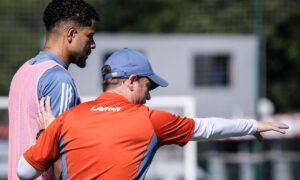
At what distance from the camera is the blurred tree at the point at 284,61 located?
1980 centimetres

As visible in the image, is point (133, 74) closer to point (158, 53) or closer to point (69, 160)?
point (69, 160)

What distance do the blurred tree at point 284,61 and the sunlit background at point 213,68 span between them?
0.04 metres

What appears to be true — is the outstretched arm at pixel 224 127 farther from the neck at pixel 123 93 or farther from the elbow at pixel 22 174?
the elbow at pixel 22 174

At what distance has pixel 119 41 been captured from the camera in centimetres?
1205

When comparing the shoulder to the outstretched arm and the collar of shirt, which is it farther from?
the outstretched arm

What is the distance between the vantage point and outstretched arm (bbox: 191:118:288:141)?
7.66 feet

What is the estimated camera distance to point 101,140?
84.7 inches

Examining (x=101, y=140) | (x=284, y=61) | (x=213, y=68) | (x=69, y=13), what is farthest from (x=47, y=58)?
(x=284, y=61)

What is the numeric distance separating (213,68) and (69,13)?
11557mm

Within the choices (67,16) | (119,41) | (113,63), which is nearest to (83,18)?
(67,16)

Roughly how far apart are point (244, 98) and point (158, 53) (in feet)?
7.90

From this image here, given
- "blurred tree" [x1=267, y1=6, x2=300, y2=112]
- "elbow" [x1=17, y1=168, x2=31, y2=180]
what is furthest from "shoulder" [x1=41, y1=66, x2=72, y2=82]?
"blurred tree" [x1=267, y1=6, x2=300, y2=112]

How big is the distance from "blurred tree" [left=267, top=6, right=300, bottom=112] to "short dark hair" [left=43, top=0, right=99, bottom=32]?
1772 cm

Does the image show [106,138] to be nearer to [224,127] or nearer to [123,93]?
[123,93]
